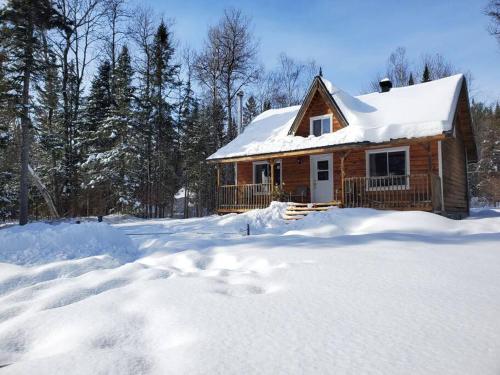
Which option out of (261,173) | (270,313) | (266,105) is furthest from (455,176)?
(266,105)

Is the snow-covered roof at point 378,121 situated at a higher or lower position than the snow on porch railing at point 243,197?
higher

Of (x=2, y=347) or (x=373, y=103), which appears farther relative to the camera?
(x=373, y=103)

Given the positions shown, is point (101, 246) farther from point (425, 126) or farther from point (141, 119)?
point (141, 119)

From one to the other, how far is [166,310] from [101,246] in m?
5.43

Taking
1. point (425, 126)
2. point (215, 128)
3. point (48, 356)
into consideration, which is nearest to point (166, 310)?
point (48, 356)

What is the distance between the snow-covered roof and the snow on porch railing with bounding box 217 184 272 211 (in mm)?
1633

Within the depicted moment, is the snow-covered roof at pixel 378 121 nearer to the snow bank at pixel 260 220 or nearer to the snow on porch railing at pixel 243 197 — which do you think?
the snow on porch railing at pixel 243 197

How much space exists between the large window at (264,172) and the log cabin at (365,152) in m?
0.05

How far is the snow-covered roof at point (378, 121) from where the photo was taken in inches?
491

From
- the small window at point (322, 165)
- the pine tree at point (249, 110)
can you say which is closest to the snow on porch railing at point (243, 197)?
the small window at point (322, 165)

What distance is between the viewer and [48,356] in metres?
2.33

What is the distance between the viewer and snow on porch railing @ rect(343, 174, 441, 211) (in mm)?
11883

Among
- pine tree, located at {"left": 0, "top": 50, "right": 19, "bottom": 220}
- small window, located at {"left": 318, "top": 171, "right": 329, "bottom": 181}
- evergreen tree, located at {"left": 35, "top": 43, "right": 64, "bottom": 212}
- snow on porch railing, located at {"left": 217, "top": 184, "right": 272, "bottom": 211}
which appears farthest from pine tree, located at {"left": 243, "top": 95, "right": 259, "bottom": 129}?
small window, located at {"left": 318, "top": 171, "right": 329, "bottom": 181}

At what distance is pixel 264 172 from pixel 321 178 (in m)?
2.97
